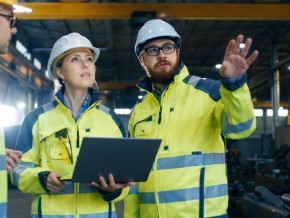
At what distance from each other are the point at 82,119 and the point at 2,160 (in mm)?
669

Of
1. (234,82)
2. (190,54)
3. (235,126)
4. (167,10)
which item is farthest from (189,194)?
(190,54)

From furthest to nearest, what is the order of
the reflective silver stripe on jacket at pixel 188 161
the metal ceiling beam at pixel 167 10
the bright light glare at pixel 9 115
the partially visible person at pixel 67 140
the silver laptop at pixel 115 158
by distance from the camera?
the bright light glare at pixel 9 115
the metal ceiling beam at pixel 167 10
the reflective silver stripe on jacket at pixel 188 161
the partially visible person at pixel 67 140
the silver laptop at pixel 115 158

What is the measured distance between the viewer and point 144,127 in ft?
8.06

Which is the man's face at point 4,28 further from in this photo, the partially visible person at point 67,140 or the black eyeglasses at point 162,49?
the black eyeglasses at point 162,49

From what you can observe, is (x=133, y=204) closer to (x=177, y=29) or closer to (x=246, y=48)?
(x=246, y=48)

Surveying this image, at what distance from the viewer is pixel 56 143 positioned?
7.21ft

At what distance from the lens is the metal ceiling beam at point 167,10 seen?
367 inches

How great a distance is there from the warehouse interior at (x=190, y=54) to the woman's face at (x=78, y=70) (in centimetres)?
111

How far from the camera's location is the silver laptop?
1.81 meters

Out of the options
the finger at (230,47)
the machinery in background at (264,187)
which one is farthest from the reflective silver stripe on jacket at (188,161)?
the machinery in background at (264,187)

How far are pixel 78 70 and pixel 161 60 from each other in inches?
20.6

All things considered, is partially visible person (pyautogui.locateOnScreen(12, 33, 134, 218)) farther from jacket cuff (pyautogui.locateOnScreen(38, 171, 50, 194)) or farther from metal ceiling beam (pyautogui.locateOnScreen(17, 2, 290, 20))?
metal ceiling beam (pyautogui.locateOnScreen(17, 2, 290, 20))

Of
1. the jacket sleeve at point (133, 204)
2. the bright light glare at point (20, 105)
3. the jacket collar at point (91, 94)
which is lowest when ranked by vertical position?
the jacket sleeve at point (133, 204)

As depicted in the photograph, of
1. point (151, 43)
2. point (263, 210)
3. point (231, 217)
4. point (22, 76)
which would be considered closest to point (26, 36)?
point (22, 76)
